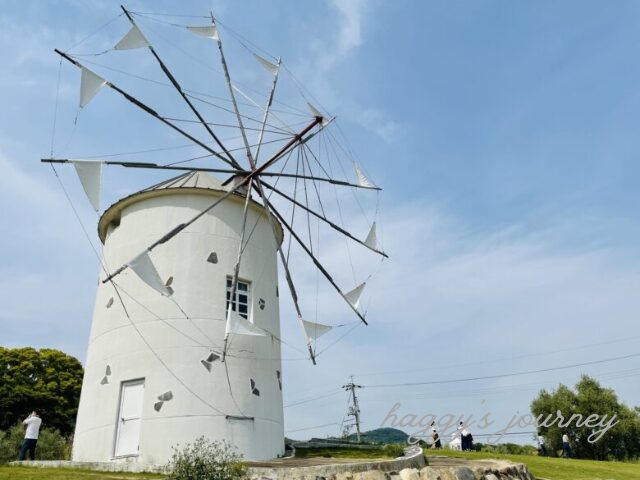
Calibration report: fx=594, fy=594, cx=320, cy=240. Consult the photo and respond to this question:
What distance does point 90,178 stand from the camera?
48.5 ft

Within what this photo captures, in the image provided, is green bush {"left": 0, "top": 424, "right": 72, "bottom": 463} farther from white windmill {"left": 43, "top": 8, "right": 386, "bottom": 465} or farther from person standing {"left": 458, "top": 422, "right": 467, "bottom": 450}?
person standing {"left": 458, "top": 422, "right": 467, "bottom": 450}

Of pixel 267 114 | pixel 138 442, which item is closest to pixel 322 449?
pixel 138 442

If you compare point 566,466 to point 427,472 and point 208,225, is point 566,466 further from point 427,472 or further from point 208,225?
point 208,225

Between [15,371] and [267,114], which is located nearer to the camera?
[267,114]

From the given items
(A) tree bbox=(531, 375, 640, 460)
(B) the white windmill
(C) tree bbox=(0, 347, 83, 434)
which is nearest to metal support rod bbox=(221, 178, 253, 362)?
(B) the white windmill

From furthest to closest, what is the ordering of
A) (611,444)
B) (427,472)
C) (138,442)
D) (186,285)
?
(611,444) → (186,285) → (138,442) → (427,472)

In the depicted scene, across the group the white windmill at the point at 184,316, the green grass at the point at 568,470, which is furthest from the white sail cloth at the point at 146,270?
the green grass at the point at 568,470

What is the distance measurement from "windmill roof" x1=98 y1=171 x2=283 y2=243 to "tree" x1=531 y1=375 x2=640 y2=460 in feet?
89.8

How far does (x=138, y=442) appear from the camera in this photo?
14.0m

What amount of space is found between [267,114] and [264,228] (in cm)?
370

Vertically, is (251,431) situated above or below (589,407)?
below

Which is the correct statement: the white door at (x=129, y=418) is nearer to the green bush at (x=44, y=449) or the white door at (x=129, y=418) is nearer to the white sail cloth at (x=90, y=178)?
the green bush at (x=44, y=449)

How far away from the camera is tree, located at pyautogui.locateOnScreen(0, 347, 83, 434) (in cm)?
3081

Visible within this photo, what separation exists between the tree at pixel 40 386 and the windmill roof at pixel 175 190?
17370mm
